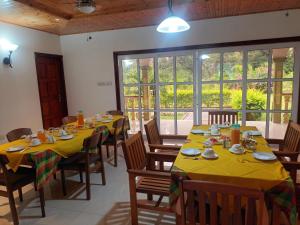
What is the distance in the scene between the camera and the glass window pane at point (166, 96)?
4945 mm

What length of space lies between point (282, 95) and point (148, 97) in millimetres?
2713

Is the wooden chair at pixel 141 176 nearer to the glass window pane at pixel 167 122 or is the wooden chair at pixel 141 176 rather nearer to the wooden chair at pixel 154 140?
the wooden chair at pixel 154 140

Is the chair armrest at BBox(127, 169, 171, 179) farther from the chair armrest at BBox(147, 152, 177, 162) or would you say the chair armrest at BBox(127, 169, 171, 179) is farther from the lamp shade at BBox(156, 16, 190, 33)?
the lamp shade at BBox(156, 16, 190, 33)

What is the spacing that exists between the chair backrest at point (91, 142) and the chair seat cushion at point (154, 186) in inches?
32.6

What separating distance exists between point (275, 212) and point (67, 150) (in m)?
2.12

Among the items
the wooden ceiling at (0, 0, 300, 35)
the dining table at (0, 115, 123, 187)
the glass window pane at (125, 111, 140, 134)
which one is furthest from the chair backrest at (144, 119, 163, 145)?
the glass window pane at (125, 111, 140, 134)

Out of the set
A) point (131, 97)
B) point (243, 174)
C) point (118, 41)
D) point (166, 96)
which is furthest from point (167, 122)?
point (243, 174)

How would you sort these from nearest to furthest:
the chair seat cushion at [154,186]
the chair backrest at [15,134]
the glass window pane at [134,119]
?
the chair seat cushion at [154,186]
the chair backrest at [15,134]
the glass window pane at [134,119]

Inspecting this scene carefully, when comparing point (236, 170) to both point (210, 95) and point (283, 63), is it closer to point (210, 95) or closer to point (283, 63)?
point (210, 95)

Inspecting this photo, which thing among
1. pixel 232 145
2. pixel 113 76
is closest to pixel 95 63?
pixel 113 76

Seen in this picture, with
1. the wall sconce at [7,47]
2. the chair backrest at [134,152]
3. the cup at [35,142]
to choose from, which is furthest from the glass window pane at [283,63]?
the wall sconce at [7,47]

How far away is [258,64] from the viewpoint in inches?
171

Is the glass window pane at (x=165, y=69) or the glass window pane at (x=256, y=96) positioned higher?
the glass window pane at (x=165, y=69)

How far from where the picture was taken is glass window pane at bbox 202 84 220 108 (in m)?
4.63
